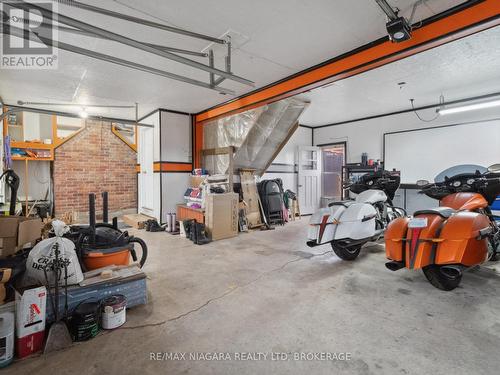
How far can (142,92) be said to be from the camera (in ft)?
15.6

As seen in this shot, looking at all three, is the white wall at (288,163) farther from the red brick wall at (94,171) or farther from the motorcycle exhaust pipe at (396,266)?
the motorcycle exhaust pipe at (396,266)

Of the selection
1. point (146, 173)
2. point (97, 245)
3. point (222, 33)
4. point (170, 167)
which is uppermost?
point (222, 33)

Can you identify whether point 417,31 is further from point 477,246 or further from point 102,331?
point 102,331

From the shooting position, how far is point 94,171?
6980 mm

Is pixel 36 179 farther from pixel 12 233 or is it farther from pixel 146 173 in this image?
pixel 12 233

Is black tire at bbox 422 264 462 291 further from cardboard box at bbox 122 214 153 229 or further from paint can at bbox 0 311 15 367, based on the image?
cardboard box at bbox 122 214 153 229

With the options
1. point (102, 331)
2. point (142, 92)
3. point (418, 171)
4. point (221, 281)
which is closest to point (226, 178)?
point (142, 92)

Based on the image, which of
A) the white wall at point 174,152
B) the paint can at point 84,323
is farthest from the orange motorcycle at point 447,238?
the white wall at point 174,152

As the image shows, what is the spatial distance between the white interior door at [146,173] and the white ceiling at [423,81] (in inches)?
157

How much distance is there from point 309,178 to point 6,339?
7.03 meters

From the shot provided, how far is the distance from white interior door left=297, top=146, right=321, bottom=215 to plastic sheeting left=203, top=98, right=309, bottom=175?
Answer: 1.53 meters

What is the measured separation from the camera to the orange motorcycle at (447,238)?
2299 mm

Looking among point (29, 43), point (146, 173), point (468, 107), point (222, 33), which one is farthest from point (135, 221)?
point (468, 107)

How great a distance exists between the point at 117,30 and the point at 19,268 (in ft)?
8.30
